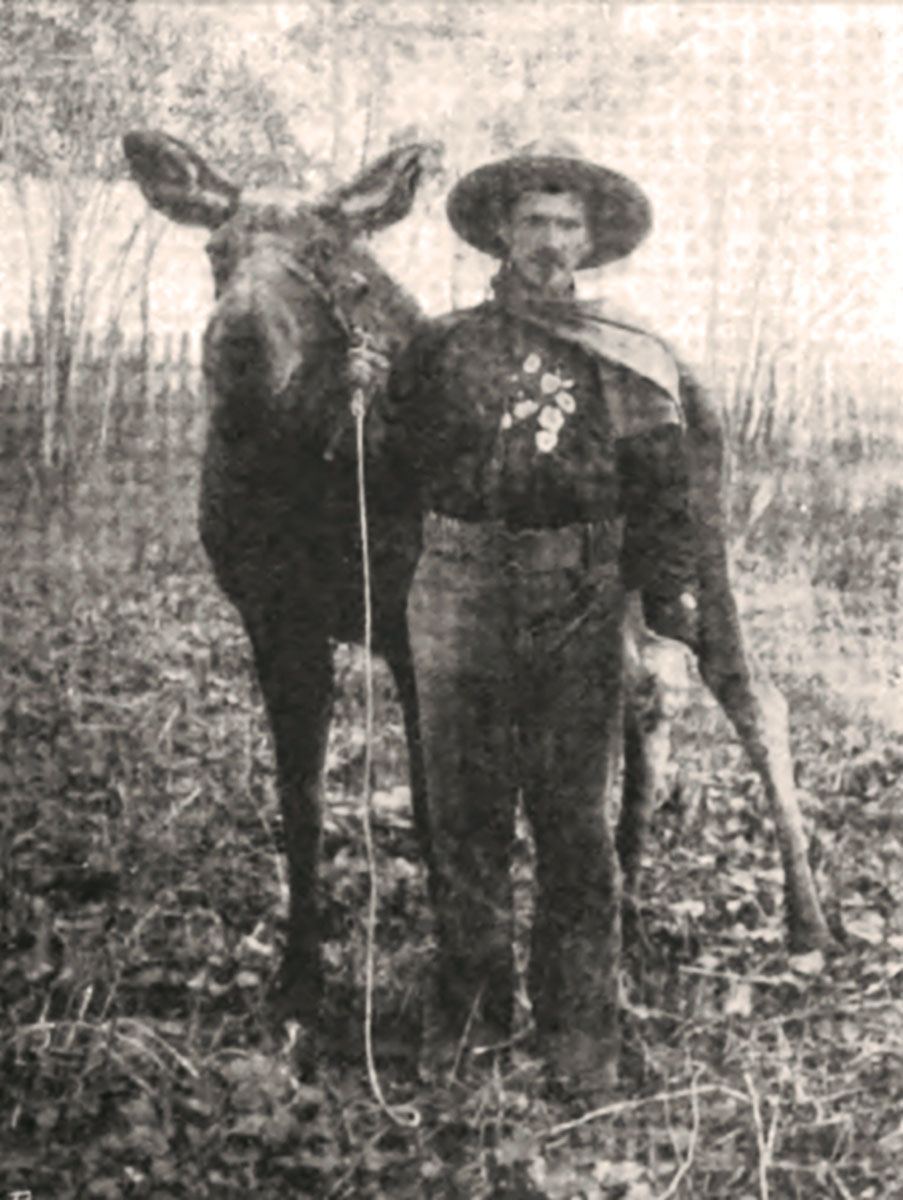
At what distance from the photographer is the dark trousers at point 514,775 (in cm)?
318

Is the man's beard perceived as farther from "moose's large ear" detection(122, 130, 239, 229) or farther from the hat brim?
"moose's large ear" detection(122, 130, 239, 229)

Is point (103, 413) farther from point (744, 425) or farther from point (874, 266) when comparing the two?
point (874, 266)

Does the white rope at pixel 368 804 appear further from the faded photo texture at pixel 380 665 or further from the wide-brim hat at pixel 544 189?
the wide-brim hat at pixel 544 189

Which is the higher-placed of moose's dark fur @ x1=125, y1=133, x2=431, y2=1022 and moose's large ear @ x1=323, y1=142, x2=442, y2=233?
moose's large ear @ x1=323, y1=142, x2=442, y2=233

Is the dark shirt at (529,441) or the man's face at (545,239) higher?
the man's face at (545,239)

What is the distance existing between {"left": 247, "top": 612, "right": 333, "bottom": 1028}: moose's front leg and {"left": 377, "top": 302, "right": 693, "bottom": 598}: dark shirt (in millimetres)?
424

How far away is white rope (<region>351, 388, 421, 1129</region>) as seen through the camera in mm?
3205

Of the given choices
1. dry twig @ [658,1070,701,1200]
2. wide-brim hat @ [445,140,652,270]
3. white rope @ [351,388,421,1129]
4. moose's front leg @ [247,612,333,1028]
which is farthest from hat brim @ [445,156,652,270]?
dry twig @ [658,1070,701,1200]

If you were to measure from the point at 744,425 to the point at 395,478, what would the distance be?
0.76m

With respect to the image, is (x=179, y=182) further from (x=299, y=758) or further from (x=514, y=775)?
(x=514, y=775)

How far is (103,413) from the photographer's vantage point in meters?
3.37

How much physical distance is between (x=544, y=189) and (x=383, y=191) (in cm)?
34

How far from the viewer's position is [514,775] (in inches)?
128

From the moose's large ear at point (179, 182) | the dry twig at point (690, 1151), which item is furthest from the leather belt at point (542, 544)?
the dry twig at point (690, 1151)
